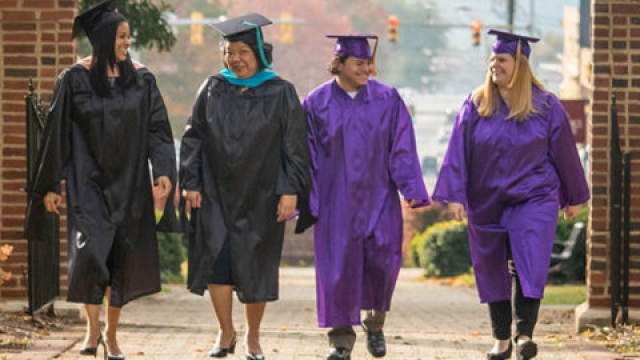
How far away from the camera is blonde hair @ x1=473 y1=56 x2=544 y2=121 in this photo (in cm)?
1109

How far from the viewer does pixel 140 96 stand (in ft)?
34.7

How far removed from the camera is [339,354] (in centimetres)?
1100

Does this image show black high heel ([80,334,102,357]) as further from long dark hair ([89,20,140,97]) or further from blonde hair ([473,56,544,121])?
blonde hair ([473,56,544,121])

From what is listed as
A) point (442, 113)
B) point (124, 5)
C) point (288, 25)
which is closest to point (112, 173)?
point (124, 5)

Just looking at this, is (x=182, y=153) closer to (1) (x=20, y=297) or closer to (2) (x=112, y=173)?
(2) (x=112, y=173)

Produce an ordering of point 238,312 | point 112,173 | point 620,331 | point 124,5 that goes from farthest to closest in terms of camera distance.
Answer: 1. point 124,5
2. point 238,312
3. point 620,331
4. point 112,173

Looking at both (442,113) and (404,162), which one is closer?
(404,162)

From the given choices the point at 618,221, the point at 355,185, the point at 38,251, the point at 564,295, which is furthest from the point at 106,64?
the point at 564,295

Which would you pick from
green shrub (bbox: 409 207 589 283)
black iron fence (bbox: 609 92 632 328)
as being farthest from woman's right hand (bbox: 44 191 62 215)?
green shrub (bbox: 409 207 589 283)

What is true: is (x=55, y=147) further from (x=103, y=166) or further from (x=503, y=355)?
(x=503, y=355)

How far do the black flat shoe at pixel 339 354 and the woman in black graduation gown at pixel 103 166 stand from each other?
3.93ft

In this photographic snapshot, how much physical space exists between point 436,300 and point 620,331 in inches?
301

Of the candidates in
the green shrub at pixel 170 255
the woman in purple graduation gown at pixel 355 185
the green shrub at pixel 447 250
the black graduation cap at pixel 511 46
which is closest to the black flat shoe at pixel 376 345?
the woman in purple graduation gown at pixel 355 185

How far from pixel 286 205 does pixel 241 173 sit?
1.01ft
